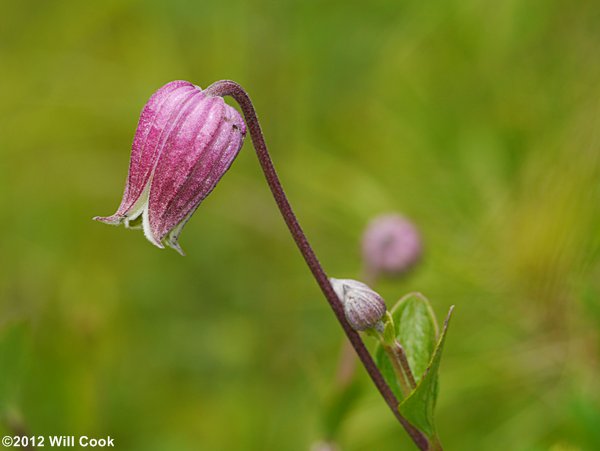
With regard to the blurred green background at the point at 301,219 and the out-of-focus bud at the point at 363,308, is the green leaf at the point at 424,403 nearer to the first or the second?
the out-of-focus bud at the point at 363,308

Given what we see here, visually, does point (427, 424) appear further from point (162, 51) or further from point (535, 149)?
Result: point (162, 51)

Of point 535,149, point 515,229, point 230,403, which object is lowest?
point 230,403

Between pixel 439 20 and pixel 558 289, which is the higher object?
pixel 439 20

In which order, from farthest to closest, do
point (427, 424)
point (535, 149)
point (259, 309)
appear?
1. point (259, 309)
2. point (535, 149)
3. point (427, 424)

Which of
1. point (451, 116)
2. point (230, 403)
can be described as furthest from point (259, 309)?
point (451, 116)

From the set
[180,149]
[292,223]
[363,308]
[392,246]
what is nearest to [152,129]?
[180,149]

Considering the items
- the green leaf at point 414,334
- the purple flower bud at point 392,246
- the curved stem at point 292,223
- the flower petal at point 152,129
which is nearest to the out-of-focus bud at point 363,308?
the curved stem at point 292,223

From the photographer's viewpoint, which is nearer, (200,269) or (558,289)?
(558,289)

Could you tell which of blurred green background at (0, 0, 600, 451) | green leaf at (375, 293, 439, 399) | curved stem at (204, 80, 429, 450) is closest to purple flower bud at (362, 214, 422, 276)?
blurred green background at (0, 0, 600, 451)
